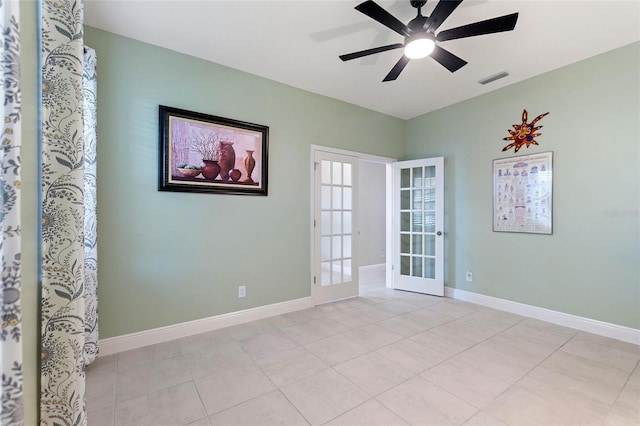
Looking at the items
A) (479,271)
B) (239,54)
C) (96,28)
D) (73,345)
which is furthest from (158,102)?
(479,271)

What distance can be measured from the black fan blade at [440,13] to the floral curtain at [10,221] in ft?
6.47

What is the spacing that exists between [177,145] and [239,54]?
1.11 metres

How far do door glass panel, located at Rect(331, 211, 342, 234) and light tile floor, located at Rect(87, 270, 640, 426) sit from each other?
130 centimetres

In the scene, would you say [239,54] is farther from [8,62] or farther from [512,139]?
[512,139]

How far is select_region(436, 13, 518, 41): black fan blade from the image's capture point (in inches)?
68.6

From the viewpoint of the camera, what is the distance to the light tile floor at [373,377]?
1.66m

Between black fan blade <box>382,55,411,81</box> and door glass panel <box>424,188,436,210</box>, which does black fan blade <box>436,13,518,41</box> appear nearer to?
black fan blade <box>382,55,411,81</box>

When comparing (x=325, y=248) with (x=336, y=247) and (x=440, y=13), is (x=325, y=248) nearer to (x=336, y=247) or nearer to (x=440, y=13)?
(x=336, y=247)

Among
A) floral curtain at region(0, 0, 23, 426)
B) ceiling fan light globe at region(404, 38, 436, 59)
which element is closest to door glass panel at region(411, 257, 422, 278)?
ceiling fan light globe at region(404, 38, 436, 59)

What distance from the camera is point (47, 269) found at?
982 millimetres

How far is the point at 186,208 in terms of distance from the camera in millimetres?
2752

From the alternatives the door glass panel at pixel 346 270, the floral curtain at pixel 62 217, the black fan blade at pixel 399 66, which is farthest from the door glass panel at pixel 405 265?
the floral curtain at pixel 62 217

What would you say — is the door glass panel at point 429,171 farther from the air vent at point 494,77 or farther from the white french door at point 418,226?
the air vent at point 494,77

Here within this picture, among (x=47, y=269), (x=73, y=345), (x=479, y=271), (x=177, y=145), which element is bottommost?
(x=479, y=271)
